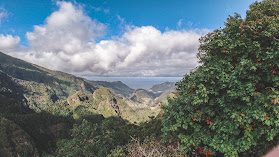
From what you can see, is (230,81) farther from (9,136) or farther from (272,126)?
(9,136)

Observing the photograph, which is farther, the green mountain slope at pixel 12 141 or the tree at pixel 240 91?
the green mountain slope at pixel 12 141

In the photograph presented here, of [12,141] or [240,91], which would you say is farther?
[12,141]

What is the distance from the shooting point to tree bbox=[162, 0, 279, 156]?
627cm

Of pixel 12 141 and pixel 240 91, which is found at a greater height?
pixel 240 91

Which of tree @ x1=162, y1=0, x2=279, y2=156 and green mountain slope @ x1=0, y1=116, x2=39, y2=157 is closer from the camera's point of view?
tree @ x1=162, y1=0, x2=279, y2=156

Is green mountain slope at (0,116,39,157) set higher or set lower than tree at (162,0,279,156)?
lower

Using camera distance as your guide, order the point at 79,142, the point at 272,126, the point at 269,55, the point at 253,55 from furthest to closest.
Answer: the point at 79,142 < the point at 253,55 < the point at 272,126 < the point at 269,55

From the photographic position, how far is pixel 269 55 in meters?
6.10

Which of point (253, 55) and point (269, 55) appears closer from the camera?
point (269, 55)

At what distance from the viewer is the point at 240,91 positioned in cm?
645

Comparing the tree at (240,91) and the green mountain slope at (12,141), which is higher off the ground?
the tree at (240,91)

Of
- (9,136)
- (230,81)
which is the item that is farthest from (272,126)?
(9,136)

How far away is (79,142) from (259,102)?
35.9 ft

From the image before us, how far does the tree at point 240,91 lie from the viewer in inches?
247
